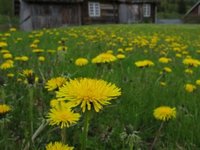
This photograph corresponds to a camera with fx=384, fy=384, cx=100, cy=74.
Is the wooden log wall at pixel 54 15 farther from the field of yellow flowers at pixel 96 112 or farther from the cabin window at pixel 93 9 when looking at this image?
the field of yellow flowers at pixel 96 112

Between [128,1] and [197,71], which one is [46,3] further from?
[197,71]

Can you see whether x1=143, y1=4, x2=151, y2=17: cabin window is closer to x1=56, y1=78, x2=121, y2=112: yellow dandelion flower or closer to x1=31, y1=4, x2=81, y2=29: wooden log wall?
x1=31, y1=4, x2=81, y2=29: wooden log wall

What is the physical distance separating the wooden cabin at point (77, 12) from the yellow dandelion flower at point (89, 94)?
85.9ft

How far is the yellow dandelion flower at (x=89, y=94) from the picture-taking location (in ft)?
3.75

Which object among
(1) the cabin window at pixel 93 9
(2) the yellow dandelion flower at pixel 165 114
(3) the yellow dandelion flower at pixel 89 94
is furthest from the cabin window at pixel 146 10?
(3) the yellow dandelion flower at pixel 89 94

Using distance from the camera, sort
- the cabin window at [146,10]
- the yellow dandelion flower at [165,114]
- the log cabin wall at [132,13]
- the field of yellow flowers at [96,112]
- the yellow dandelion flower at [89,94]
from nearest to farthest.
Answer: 1. the yellow dandelion flower at [89,94]
2. the field of yellow flowers at [96,112]
3. the yellow dandelion flower at [165,114]
4. the log cabin wall at [132,13]
5. the cabin window at [146,10]

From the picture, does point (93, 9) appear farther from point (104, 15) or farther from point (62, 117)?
point (62, 117)

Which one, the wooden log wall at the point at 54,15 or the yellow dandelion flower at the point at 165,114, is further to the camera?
the wooden log wall at the point at 54,15

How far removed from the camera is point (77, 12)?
94.2 feet

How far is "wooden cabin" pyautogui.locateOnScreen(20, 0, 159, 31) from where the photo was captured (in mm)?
27062

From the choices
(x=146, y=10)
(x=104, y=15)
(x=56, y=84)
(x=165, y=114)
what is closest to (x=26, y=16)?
(x=104, y=15)

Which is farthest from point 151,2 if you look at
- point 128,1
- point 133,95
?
point 133,95

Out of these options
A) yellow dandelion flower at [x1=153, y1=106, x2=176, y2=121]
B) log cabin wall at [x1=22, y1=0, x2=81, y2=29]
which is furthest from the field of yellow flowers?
log cabin wall at [x1=22, y1=0, x2=81, y2=29]

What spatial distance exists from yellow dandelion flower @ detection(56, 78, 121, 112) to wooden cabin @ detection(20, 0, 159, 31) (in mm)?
26176
